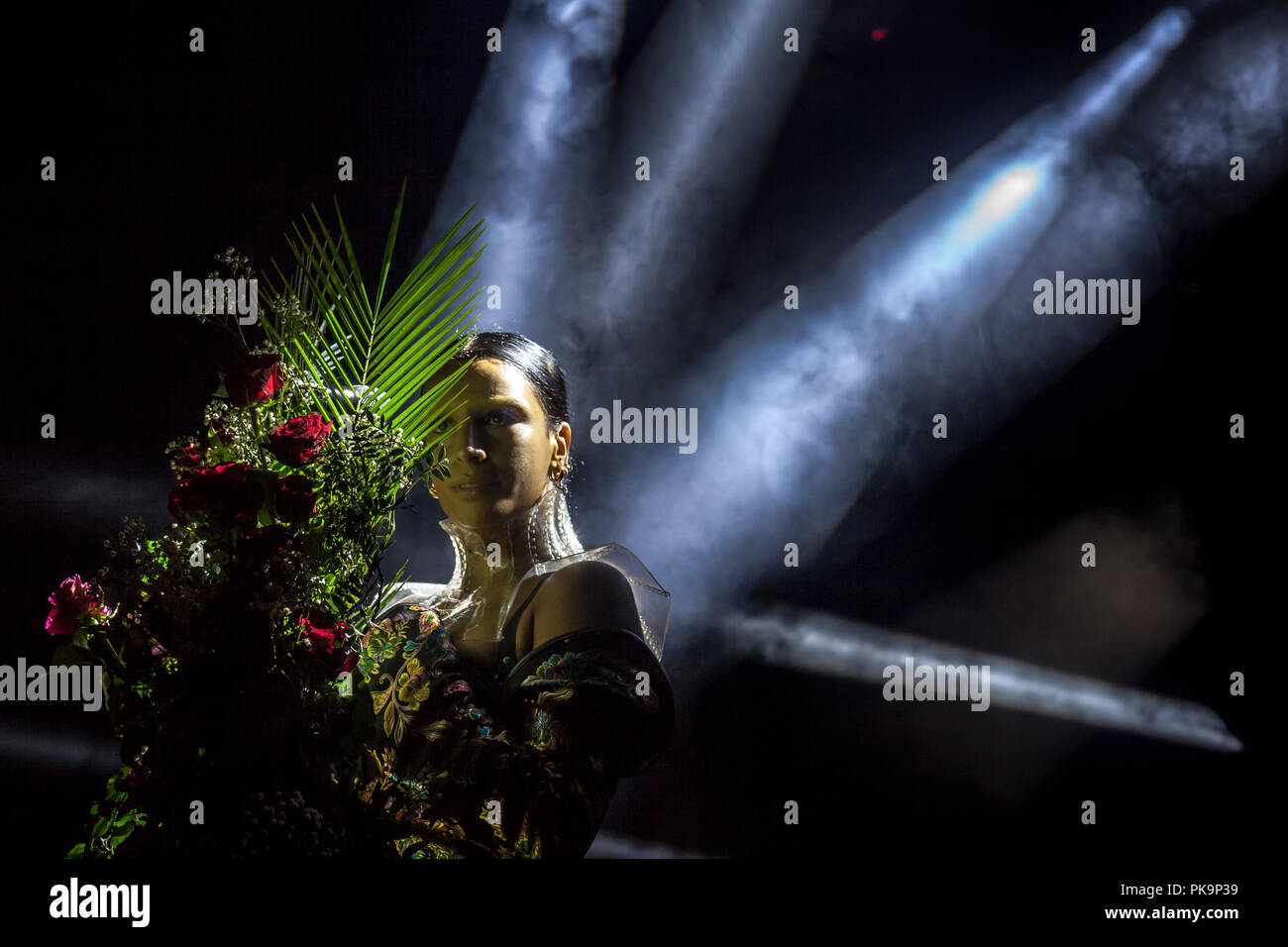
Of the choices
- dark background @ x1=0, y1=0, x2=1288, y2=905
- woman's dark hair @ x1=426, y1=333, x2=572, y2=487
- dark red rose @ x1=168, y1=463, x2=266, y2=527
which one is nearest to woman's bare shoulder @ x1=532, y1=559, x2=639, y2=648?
woman's dark hair @ x1=426, y1=333, x2=572, y2=487

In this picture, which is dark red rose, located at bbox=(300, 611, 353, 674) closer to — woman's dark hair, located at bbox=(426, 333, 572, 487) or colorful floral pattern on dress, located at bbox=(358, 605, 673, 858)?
colorful floral pattern on dress, located at bbox=(358, 605, 673, 858)

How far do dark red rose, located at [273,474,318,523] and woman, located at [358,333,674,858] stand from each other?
0.83ft

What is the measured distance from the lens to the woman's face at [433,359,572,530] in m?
2.05

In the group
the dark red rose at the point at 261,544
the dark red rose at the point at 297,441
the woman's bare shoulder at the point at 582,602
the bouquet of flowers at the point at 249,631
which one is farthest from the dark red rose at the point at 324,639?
the woman's bare shoulder at the point at 582,602

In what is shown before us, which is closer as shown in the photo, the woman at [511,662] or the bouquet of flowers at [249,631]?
the bouquet of flowers at [249,631]

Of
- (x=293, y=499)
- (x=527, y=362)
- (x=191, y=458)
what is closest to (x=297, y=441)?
(x=293, y=499)

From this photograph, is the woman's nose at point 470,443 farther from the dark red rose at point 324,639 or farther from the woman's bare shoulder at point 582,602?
the dark red rose at point 324,639

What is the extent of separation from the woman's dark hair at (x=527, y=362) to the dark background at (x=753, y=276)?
2.42 feet

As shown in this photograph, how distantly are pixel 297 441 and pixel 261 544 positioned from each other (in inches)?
6.1

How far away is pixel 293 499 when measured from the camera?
4.48 feet

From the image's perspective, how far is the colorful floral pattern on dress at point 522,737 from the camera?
5.65 feet

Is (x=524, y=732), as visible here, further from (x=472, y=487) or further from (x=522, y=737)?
(x=472, y=487)

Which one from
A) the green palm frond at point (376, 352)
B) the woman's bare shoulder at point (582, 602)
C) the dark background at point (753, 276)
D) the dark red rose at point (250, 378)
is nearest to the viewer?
the dark red rose at point (250, 378)
